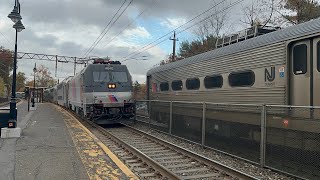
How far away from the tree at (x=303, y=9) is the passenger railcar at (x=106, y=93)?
54.2ft

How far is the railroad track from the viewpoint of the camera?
24.5 ft

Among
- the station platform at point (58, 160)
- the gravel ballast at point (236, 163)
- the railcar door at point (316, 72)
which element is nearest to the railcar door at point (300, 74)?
the railcar door at point (316, 72)

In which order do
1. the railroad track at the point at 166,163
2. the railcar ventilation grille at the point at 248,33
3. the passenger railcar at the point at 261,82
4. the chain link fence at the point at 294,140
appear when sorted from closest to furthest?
the chain link fence at the point at 294,140
the railroad track at the point at 166,163
the passenger railcar at the point at 261,82
the railcar ventilation grille at the point at 248,33

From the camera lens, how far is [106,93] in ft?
58.2

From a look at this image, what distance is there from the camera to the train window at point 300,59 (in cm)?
841

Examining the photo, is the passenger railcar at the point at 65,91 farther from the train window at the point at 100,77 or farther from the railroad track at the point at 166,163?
the railroad track at the point at 166,163

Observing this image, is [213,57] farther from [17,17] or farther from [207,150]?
[17,17]

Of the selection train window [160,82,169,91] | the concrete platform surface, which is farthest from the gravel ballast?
train window [160,82,169,91]

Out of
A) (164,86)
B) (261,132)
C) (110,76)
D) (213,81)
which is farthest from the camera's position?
(110,76)

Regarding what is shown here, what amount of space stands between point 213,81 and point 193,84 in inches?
70.4

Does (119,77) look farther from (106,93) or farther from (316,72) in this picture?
(316,72)

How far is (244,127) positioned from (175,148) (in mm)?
2286

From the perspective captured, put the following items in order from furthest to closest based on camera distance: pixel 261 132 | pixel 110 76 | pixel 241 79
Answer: pixel 110 76 → pixel 241 79 → pixel 261 132

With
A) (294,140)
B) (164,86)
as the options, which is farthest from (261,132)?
(164,86)
